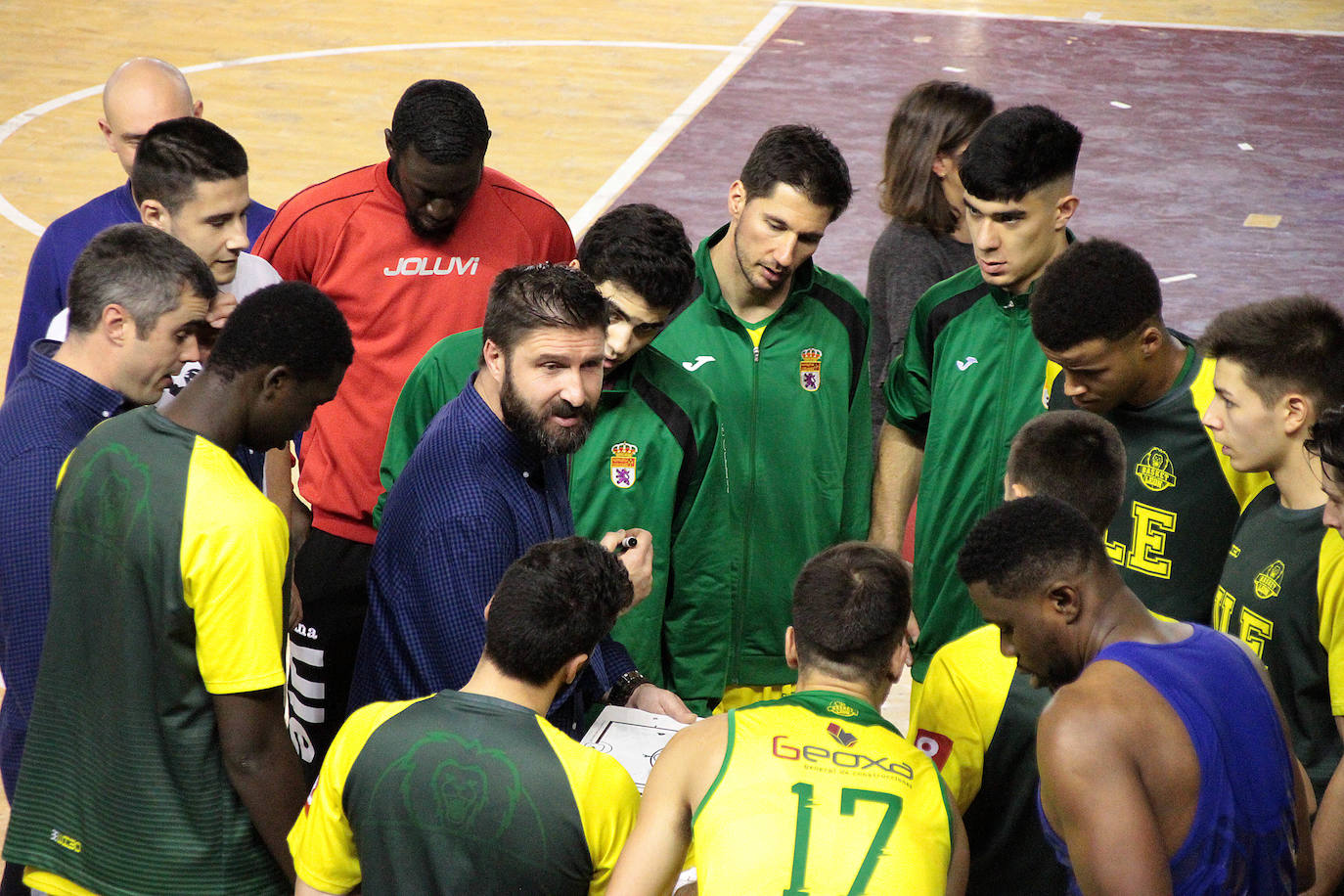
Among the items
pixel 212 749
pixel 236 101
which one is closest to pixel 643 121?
pixel 236 101

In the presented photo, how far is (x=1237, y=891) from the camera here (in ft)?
9.51

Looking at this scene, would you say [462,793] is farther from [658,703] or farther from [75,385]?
[75,385]

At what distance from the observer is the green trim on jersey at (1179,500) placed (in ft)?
13.3

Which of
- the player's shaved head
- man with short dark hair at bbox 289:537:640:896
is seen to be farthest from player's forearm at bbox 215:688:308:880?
the player's shaved head

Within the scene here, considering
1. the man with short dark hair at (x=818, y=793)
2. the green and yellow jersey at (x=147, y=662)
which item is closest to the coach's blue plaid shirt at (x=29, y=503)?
the green and yellow jersey at (x=147, y=662)

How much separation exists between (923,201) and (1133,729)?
12.5 feet

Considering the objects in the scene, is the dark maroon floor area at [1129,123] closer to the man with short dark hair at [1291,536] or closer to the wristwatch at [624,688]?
the man with short dark hair at [1291,536]

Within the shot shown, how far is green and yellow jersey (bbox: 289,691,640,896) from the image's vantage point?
9.51ft

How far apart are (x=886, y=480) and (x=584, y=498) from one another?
116 centimetres

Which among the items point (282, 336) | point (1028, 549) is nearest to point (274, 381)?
point (282, 336)

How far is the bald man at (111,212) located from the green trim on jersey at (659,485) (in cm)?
134

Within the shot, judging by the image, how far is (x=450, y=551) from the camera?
134 inches

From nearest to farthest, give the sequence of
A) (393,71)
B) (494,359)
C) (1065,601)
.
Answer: (1065,601)
(494,359)
(393,71)

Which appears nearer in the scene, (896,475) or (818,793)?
(818,793)
